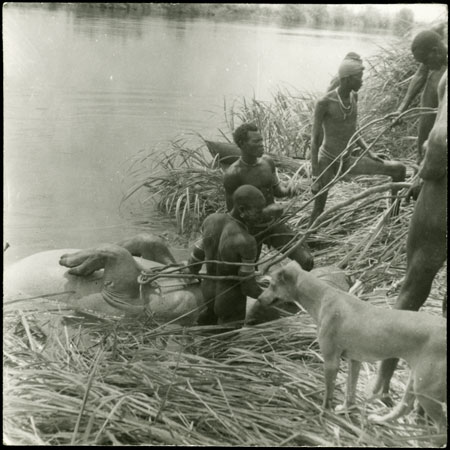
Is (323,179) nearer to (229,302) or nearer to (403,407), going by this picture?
(229,302)

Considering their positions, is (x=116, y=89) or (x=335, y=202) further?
(x=335, y=202)

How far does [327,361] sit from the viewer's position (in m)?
2.93

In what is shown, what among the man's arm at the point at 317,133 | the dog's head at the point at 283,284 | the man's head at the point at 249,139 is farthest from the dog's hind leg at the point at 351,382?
the man's head at the point at 249,139

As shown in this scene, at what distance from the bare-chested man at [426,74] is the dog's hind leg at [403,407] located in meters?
1.14

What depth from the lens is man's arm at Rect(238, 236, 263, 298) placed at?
3.40 m

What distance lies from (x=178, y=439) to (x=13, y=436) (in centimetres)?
77

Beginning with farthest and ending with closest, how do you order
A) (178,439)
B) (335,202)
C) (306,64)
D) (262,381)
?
(335,202)
(306,64)
(262,381)
(178,439)

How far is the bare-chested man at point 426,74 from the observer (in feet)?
10.5

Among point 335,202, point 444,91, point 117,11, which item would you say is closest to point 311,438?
point 335,202

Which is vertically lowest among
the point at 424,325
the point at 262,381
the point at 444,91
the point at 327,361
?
the point at 262,381

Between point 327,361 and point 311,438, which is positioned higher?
point 327,361

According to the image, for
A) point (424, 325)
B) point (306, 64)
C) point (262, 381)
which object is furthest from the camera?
point (306, 64)

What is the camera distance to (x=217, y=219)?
345 centimetres

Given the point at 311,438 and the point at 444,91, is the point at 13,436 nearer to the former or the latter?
the point at 311,438
